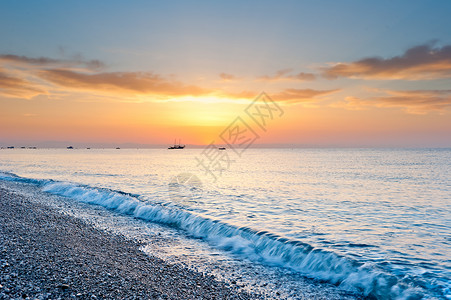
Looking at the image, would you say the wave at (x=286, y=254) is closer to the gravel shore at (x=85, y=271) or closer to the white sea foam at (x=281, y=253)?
the white sea foam at (x=281, y=253)

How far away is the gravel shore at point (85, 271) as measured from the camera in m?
6.89

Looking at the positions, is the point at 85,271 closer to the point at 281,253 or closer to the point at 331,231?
Result: the point at 281,253

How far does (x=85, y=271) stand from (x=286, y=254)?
755 cm

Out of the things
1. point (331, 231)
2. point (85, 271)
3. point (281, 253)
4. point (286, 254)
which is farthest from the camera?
point (331, 231)

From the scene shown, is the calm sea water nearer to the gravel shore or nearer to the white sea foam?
the white sea foam

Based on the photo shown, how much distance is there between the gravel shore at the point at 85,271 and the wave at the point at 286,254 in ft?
10.9

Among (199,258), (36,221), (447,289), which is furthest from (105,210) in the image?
(447,289)

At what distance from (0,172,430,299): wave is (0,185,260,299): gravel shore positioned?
333cm

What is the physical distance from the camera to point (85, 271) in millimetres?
8164

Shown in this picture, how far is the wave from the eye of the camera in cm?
907

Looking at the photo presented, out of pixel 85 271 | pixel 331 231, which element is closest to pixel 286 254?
pixel 331 231

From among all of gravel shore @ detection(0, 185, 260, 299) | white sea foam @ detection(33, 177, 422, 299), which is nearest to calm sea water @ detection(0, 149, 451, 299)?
white sea foam @ detection(33, 177, 422, 299)

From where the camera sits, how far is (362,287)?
9.12 m

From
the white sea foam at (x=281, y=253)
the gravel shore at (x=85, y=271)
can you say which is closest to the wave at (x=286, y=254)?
the white sea foam at (x=281, y=253)
